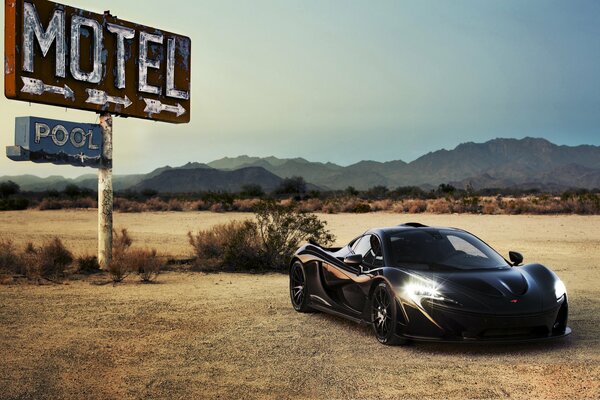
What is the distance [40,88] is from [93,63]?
5.15 ft

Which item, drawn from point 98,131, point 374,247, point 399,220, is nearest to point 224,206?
point 399,220

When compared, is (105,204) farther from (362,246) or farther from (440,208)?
(440,208)

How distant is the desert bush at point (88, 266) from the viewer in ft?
57.7

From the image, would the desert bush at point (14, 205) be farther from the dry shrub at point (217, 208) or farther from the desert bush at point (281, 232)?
the desert bush at point (281, 232)

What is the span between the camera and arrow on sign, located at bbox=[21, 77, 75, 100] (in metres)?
17.5

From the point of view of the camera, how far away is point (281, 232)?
62.5ft

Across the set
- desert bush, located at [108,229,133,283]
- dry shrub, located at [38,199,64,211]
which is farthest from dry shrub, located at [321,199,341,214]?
desert bush, located at [108,229,133,283]

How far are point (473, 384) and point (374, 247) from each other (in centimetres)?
291

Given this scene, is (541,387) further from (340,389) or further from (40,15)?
(40,15)

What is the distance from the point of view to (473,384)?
7.09 meters

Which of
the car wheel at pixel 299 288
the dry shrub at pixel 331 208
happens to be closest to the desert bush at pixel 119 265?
the car wheel at pixel 299 288

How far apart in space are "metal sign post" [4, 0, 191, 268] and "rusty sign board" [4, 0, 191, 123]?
23 mm

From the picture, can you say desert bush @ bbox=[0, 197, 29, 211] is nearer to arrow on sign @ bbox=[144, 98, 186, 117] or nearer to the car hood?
arrow on sign @ bbox=[144, 98, 186, 117]

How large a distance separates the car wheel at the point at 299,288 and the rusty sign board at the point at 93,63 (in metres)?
9.41
